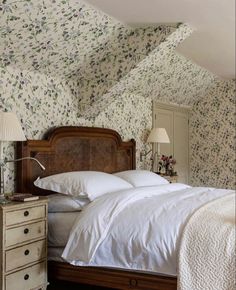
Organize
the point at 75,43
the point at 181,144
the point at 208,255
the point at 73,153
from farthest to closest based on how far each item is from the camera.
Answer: the point at 181,144
the point at 73,153
the point at 75,43
the point at 208,255

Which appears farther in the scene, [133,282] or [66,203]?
[66,203]

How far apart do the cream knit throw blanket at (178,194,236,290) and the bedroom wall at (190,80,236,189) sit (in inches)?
164

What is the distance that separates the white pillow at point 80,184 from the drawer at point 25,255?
454 mm

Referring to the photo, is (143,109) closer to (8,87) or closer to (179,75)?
(179,75)

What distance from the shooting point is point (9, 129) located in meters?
2.77

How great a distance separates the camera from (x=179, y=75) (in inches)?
208

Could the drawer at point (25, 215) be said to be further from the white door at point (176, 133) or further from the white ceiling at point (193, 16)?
the white door at point (176, 133)

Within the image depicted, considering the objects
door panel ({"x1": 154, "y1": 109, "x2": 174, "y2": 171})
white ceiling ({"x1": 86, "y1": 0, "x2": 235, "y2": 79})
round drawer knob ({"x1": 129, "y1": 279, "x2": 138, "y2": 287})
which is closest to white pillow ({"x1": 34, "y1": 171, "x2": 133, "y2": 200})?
round drawer knob ({"x1": 129, "y1": 279, "x2": 138, "y2": 287})

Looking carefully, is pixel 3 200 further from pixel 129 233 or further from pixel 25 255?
pixel 129 233

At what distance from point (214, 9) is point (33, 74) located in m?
1.66

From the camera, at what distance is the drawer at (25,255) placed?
2.56 m

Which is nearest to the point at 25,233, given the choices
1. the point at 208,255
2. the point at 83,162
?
the point at 208,255

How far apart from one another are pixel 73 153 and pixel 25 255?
136 cm

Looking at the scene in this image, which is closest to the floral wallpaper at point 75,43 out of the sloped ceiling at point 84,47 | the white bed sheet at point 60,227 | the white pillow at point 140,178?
the sloped ceiling at point 84,47
